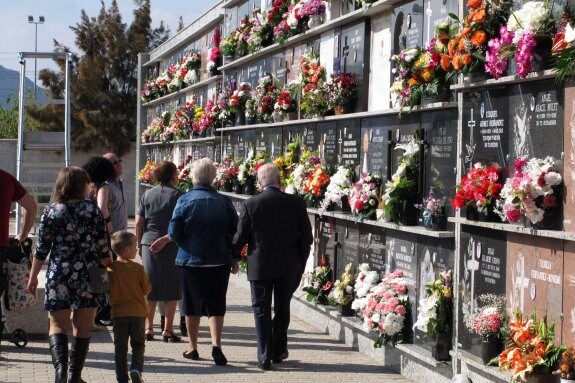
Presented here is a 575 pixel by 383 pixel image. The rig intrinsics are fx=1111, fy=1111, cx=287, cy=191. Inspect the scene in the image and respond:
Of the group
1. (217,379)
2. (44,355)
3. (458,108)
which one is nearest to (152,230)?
(44,355)

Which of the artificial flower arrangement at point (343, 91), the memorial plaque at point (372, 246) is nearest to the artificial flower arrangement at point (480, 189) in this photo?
the memorial plaque at point (372, 246)

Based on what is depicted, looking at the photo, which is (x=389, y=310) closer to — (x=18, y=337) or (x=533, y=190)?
→ (x=533, y=190)

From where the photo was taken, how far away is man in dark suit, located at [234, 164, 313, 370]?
9344mm

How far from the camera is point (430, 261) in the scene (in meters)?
8.69

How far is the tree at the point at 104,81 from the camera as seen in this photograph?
118ft

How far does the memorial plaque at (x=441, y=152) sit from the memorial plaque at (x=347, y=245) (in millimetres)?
1949

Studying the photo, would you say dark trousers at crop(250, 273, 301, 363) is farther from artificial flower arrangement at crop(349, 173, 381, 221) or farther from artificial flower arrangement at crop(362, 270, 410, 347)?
artificial flower arrangement at crop(349, 173, 381, 221)

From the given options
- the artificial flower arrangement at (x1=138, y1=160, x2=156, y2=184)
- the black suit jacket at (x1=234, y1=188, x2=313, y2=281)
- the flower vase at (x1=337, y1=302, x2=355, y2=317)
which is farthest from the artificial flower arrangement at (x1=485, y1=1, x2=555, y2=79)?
the artificial flower arrangement at (x1=138, y1=160, x2=156, y2=184)

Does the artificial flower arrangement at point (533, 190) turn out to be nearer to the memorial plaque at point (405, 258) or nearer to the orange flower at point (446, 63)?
the orange flower at point (446, 63)

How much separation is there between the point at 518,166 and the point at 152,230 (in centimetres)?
474

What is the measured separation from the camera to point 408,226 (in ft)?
29.3

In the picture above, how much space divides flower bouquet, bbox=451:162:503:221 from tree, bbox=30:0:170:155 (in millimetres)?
28673

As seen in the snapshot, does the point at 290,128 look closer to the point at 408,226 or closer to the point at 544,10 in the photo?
the point at 408,226

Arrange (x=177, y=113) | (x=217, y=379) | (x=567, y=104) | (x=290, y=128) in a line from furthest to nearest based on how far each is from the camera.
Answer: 1. (x=177, y=113)
2. (x=290, y=128)
3. (x=217, y=379)
4. (x=567, y=104)
